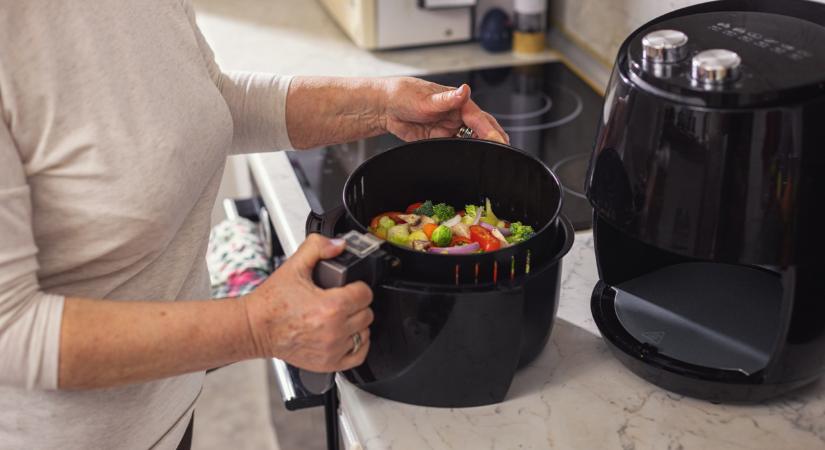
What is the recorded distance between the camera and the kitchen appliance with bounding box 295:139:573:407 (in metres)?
0.90

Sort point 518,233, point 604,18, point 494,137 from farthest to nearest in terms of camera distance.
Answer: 1. point 604,18
2. point 494,137
3. point 518,233

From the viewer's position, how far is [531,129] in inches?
65.6

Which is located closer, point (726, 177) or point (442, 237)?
point (726, 177)

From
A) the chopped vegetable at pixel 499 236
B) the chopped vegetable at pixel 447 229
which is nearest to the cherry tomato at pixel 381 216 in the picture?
the chopped vegetable at pixel 447 229

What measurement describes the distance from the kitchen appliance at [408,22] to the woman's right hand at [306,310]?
114 cm

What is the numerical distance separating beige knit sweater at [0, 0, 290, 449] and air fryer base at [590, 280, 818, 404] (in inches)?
19.2

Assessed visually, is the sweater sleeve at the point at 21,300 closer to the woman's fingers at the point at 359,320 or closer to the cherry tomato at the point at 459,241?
the woman's fingers at the point at 359,320

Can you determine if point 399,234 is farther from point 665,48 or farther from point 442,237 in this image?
point 665,48

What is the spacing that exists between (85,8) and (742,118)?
0.63 metres

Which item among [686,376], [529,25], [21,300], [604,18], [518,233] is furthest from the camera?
[529,25]

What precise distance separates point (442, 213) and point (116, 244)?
369 mm

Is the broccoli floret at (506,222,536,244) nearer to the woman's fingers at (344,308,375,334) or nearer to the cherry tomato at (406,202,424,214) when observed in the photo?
the cherry tomato at (406,202,424,214)

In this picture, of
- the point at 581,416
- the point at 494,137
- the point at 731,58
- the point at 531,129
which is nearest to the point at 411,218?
the point at 494,137

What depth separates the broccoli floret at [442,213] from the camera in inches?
43.3
